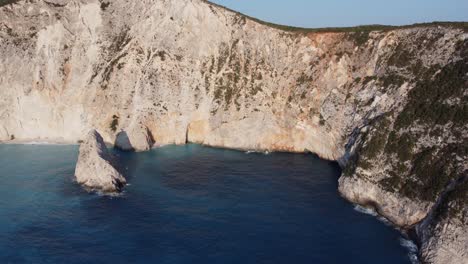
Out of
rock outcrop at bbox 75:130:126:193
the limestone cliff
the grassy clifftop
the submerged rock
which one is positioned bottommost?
rock outcrop at bbox 75:130:126:193

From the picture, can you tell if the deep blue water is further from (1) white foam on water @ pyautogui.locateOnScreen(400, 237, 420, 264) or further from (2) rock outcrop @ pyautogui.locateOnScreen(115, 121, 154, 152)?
(2) rock outcrop @ pyautogui.locateOnScreen(115, 121, 154, 152)

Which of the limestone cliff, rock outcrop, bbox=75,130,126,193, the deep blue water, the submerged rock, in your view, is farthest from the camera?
the submerged rock

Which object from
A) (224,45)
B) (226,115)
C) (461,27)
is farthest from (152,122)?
(461,27)

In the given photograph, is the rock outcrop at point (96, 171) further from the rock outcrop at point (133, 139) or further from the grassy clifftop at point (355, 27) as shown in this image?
the grassy clifftop at point (355, 27)

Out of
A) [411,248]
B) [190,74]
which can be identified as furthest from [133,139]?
[411,248]

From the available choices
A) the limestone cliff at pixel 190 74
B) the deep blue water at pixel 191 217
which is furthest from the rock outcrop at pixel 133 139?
the deep blue water at pixel 191 217

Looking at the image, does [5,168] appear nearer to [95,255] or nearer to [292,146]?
[95,255]

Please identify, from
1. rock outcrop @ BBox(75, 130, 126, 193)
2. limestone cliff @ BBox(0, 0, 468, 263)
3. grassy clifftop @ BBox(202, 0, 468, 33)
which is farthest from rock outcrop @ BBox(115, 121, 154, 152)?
grassy clifftop @ BBox(202, 0, 468, 33)

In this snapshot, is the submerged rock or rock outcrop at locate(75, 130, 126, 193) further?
the submerged rock
